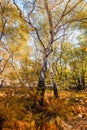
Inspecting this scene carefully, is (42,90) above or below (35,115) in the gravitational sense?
above

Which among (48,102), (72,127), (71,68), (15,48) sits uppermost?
(15,48)

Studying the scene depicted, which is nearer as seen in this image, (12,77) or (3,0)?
(3,0)

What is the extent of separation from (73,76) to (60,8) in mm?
17799

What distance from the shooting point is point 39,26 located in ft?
57.9

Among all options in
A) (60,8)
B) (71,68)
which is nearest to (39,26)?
(60,8)

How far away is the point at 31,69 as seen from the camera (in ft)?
99.9

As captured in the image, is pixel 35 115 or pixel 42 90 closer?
pixel 35 115

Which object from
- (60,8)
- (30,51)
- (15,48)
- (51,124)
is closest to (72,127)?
(51,124)

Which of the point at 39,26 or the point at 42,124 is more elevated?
the point at 39,26

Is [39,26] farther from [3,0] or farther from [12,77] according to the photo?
[12,77]

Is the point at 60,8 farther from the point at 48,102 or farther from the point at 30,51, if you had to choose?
the point at 30,51

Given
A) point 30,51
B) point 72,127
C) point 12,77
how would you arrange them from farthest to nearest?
point 12,77
point 30,51
point 72,127

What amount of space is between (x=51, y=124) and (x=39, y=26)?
1131cm

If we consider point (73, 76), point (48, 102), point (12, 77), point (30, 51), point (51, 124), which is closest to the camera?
point (51, 124)
